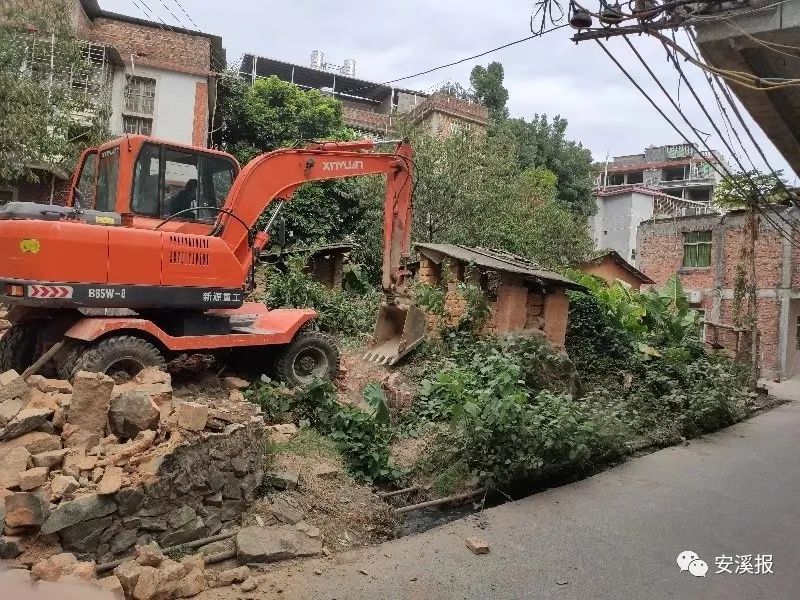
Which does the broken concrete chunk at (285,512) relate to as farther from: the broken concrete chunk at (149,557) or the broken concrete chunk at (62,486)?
the broken concrete chunk at (62,486)

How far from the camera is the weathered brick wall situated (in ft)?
62.6

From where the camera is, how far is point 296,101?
22219 mm

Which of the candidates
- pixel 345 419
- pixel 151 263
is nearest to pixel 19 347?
pixel 151 263

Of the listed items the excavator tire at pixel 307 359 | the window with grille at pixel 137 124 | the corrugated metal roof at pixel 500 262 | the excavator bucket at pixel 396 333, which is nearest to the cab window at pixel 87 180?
the excavator tire at pixel 307 359

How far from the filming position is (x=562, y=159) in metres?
29.2

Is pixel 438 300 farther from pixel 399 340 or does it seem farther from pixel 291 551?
pixel 291 551

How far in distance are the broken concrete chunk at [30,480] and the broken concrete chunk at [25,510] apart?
0.40 feet

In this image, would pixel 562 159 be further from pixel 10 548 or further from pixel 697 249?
pixel 10 548

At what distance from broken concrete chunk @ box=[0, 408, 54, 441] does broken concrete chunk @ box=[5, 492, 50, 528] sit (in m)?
0.76

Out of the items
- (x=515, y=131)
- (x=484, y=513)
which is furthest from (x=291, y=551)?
(x=515, y=131)

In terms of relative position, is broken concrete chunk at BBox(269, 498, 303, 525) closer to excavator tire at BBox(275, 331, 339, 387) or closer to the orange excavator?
the orange excavator

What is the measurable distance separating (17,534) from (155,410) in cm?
124

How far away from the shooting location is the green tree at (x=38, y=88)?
11.9m

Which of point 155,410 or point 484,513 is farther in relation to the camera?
point 484,513
